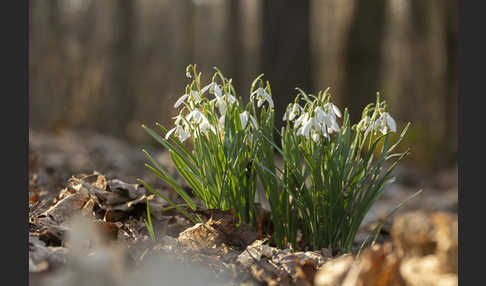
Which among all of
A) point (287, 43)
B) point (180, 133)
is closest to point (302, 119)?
point (180, 133)

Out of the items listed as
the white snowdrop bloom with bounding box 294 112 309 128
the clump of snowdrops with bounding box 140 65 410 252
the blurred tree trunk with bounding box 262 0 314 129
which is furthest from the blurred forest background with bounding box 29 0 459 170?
the white snowdrop bloom with bounding box 294 112 309 128

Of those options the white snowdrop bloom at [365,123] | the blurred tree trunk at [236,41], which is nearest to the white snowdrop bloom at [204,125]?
the white snowdrop bloom at [365,123]

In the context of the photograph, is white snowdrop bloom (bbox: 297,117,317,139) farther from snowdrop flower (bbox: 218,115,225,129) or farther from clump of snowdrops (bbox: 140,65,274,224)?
snowdrop flower (bbox: 218,115,225,129)

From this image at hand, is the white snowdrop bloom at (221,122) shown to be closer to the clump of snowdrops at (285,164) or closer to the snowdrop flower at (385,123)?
the clump of snowdrops at (285,164)

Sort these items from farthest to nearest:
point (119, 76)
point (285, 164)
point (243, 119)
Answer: point (119, 76), point (285, 164), point (243, 119)

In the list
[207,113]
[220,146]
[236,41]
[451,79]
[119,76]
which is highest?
[207,113]

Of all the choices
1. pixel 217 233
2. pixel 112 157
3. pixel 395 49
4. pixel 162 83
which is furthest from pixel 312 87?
pixel 395 49

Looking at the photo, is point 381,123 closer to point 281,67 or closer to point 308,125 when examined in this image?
point 308,125
